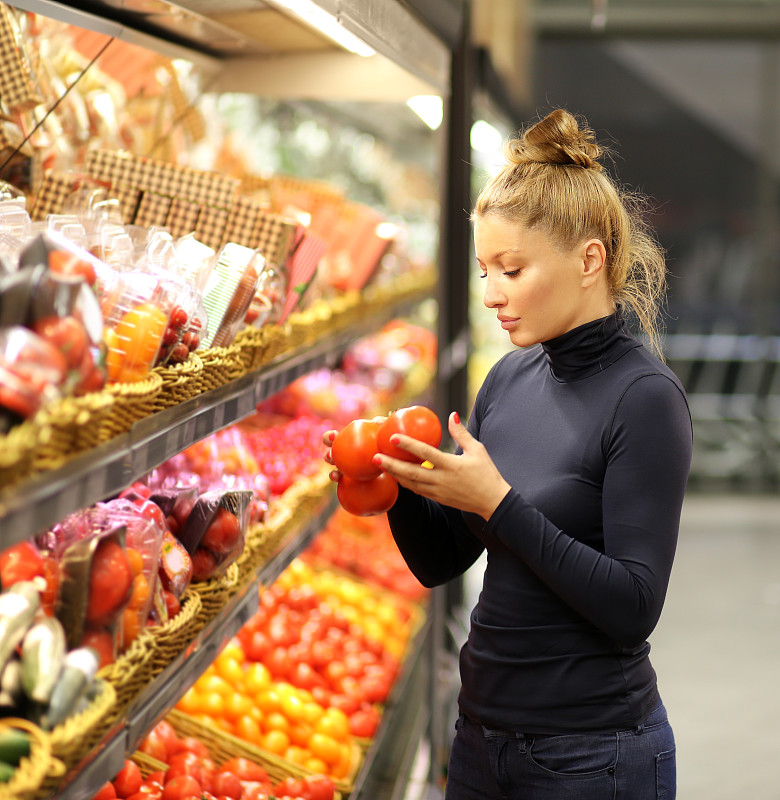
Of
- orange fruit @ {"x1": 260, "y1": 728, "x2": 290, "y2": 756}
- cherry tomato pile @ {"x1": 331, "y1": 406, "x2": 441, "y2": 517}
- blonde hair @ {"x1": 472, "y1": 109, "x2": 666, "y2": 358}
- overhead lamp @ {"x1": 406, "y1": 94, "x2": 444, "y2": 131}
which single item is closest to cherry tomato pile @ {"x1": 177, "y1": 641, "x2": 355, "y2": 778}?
orange fruit @ {"x1": 260, "y1": 728, "x2": 290, "y2": 756}

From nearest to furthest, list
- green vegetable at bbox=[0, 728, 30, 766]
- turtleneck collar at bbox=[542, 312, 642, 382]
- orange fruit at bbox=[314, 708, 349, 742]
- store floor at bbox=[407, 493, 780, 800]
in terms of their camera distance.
Answer: green vegetable at bbox=[0, 728, 30, 766]
turtleneck collar at bbox=[542, 312, 642, 382]
orange fruit at bbox=[314, 708, 349, 742]
store floor at bbox=[407, 493, 780, 800]

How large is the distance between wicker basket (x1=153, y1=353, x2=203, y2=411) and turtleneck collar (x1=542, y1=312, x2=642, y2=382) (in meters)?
0.58

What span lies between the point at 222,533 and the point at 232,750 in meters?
0.86

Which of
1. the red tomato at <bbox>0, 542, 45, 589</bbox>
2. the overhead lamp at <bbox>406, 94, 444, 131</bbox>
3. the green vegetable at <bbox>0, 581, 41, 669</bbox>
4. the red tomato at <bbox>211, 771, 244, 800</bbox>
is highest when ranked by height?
the overhead lamp at <bbox>406, 94, 444, 131</bbox>

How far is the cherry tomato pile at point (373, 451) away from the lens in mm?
1383

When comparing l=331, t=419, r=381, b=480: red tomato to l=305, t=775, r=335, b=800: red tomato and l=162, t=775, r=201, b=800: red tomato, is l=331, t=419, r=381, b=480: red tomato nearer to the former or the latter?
l=162, t=775, r=201, b=800: red tomato

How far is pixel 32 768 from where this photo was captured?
35.2 inches

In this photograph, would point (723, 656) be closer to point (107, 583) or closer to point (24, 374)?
point (107, 583)

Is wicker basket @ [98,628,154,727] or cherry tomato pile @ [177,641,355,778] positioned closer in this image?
wicker basket @ [98,628,154,727]

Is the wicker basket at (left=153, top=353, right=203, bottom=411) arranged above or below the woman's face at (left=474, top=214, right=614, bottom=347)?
below

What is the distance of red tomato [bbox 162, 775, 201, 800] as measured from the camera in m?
1.80

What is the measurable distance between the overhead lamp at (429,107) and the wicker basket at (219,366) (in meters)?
1.40

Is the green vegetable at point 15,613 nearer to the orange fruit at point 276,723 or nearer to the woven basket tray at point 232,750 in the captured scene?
the woven basket tray at point 232,750

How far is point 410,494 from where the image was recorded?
1634 mm
